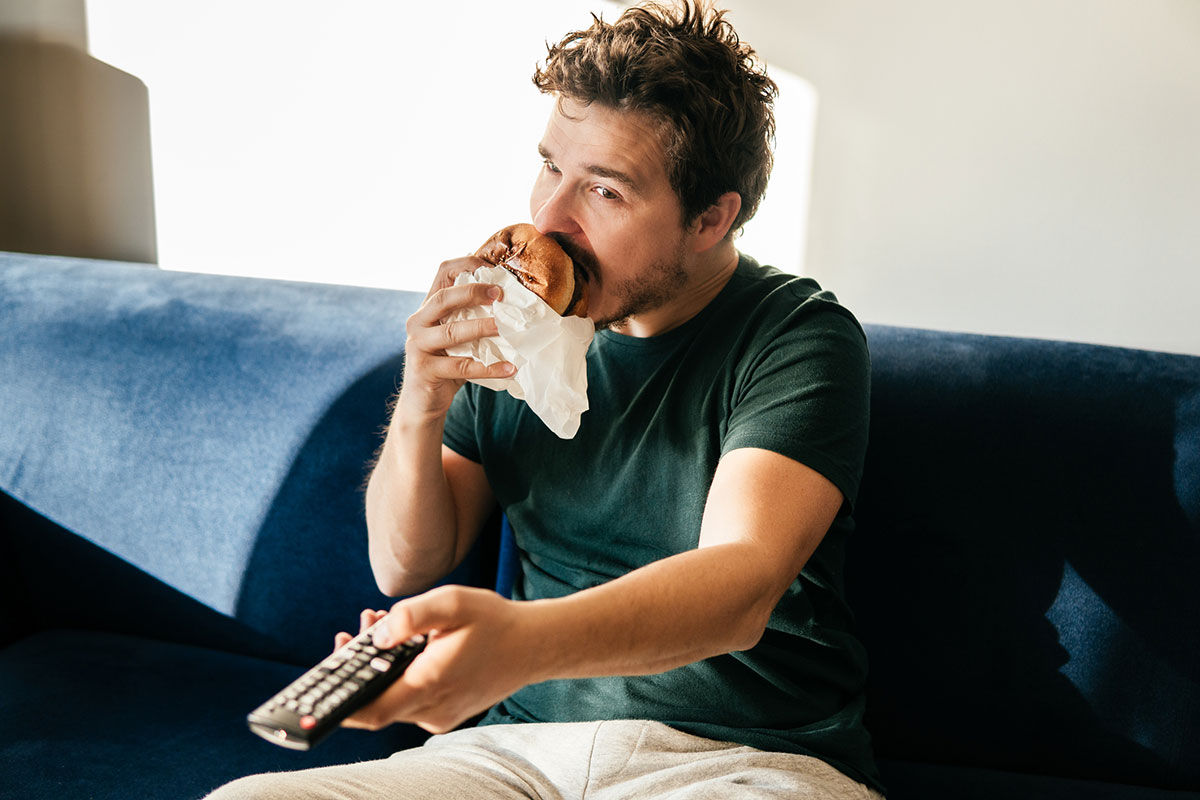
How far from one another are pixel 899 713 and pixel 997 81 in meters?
1.09

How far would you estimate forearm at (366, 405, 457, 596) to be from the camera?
1254 millimetres

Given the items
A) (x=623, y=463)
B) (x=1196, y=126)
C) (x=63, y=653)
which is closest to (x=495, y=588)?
(x=623, y=463)

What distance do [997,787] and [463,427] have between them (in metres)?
0.97

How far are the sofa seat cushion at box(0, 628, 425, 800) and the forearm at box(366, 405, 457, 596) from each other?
28 cm

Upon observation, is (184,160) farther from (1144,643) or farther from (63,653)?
(1144,643)

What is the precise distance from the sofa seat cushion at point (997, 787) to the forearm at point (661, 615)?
625 millimetres

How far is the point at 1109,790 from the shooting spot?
1.33m

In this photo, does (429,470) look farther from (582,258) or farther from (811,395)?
(811,395)

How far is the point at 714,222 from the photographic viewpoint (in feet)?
4.10

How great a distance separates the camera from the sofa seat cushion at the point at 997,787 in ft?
4.30

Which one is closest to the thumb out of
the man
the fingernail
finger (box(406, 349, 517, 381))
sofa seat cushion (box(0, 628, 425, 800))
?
the fingernail

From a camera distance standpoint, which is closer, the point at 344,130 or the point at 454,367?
the point at 454,367

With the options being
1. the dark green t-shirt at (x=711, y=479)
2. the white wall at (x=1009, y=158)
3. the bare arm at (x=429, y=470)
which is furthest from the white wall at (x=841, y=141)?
the bare arm at (x=429, y=470)

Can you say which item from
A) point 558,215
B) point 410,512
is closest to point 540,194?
point 558,215
